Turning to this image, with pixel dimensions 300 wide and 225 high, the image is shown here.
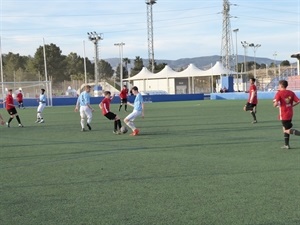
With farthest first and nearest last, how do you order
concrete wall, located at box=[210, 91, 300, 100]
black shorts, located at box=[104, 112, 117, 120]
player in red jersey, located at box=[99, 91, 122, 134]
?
concrete wall, located at box=[210, 91, 300, 100]
black shorts, located at box=[104, 112, 117, 120]
player in red jersey, located at box=[99, 91, 122, 134]

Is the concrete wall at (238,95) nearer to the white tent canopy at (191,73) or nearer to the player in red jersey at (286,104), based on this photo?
the white tent canopy at (191,73)

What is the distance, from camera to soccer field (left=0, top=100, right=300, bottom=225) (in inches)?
223

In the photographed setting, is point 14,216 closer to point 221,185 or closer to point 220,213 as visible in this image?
point 220,213

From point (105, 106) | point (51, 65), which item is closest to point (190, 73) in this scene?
Result: point (51, 65)

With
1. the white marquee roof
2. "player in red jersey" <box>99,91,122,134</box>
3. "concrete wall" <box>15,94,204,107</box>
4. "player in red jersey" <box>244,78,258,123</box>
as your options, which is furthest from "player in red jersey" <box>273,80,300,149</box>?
the white marquee roof

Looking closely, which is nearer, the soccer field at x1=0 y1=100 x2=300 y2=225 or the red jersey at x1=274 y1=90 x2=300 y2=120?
the soccer field at x1=0 y1=100 x2=300 y2=225

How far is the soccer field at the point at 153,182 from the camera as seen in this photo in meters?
5.65

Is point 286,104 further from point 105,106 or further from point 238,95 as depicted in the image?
point 238,95

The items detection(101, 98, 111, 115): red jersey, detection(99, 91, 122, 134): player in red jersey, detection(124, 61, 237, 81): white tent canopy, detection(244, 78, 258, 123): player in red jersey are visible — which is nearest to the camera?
detection(99, 91, 122, 134): player in red jersey

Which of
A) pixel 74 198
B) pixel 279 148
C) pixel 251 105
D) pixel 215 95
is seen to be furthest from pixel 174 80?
pixel 74 198

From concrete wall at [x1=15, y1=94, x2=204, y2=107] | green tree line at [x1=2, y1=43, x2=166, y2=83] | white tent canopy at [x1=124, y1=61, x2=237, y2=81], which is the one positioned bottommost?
concrete wall at [x1=15, y1=94, x2=204, y2=107]

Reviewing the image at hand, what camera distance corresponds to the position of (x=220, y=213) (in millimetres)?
5652

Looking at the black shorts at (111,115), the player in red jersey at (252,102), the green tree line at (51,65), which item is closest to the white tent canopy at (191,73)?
the green tree line at (51,65)

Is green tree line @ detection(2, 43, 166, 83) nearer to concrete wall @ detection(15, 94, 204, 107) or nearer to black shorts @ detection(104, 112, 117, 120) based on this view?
concrete wall @ detection(15, 94, 204, 107)
